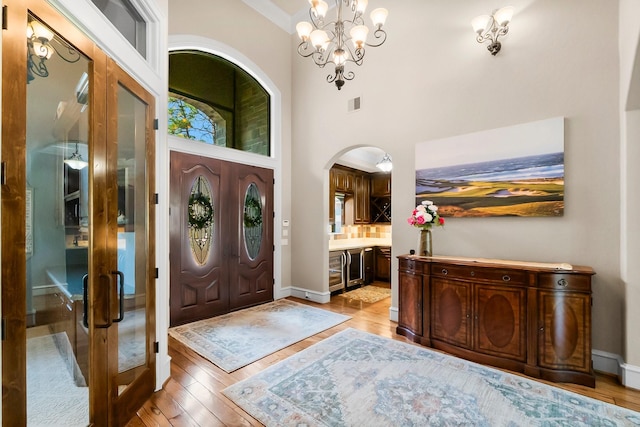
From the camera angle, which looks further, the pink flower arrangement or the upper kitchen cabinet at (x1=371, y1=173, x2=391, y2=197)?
the upper kitchen cabinet at (x1=371, y1=173, x2=391, y2=197)

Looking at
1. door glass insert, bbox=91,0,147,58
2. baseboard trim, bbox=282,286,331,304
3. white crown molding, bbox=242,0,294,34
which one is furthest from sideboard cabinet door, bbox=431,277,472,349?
white crown molding, bbox=242,0,294,34

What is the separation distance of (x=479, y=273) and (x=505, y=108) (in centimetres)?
197

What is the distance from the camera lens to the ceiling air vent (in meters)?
4.73

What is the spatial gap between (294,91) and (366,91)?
1.70m

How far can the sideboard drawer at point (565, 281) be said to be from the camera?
263cm

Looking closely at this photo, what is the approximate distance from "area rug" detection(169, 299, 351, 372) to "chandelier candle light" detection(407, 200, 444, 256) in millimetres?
1615

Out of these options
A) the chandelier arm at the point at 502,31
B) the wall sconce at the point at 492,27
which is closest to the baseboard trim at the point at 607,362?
the wall sconce at the point at 492,27

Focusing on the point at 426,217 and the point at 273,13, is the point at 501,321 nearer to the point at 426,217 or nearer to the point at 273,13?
the point at 426,217

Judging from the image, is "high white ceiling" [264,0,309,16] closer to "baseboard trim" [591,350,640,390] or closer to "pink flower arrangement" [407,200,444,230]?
"pink flower arrangement" [407,200,444,230]

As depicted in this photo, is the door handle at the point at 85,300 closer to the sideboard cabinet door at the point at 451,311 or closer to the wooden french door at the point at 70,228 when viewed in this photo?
the wooden french door at the point at 70,228

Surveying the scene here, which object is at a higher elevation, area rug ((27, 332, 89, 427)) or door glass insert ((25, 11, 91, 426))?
door glass insert ((25, 11, 91, 426))

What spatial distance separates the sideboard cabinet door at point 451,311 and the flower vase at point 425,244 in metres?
0.39

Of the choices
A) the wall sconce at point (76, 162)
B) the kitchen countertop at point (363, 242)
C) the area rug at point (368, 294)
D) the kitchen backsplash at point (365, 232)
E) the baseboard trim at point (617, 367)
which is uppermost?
the wall sconce at point (76, 162)

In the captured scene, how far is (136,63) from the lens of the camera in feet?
7.49
